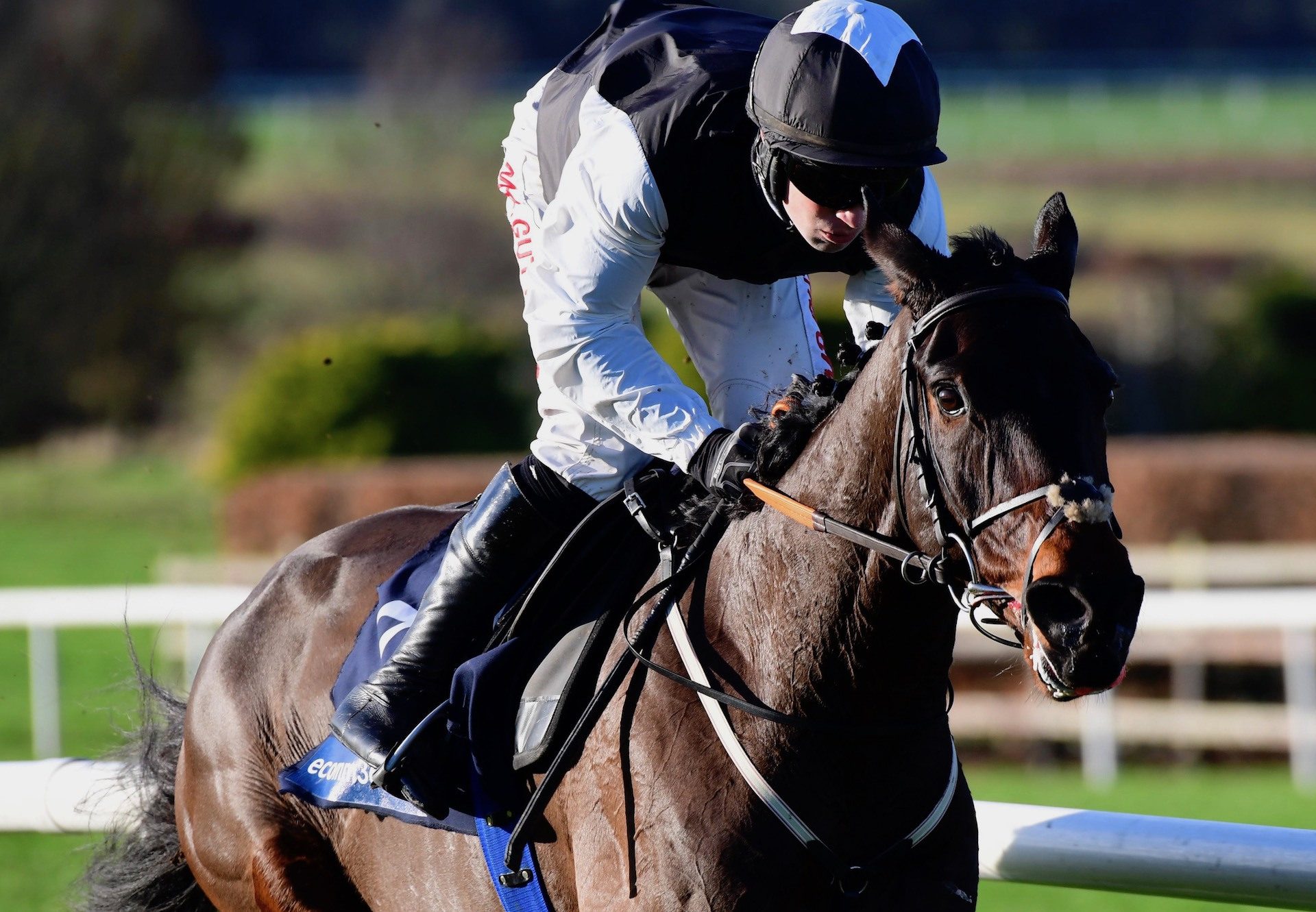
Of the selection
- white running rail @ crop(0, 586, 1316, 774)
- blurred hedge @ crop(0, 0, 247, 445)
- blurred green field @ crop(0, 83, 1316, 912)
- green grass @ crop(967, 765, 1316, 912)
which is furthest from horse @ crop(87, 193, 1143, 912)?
blurred hedge @ crop(0, 0, 247, 445)

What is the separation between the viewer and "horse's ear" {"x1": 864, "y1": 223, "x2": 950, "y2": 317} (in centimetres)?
231

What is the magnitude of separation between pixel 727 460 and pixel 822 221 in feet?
1.39

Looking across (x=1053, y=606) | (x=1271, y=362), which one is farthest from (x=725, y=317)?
(x=1271, y=362)

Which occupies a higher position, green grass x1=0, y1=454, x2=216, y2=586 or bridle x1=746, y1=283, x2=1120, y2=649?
bridle x1=746, y1=283, x2=1120, y2=649

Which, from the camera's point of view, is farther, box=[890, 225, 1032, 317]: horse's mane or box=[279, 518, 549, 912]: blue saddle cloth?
box=[279, 518, 549, 912]: blue saddle cloth

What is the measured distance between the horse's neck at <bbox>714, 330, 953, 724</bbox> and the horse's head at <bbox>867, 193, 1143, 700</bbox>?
0.11 metres

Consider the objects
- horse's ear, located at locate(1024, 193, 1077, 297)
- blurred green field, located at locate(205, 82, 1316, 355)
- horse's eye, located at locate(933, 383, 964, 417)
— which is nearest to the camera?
horse's eye, located at locate(933, 383, 964, 417)

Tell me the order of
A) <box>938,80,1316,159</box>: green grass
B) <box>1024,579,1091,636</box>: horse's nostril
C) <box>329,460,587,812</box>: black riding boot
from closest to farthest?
<box>1024,579,1091,636</box>: horse's nostril < <box>329,460,587,812</box>: black riding boot < <box>938,80,1316,159</box>: green grass

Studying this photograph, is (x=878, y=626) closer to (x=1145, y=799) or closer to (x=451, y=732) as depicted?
(x=451, y=732)

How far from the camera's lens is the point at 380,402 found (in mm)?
15344

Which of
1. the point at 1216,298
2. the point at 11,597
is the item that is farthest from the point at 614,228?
the point at 1216,298

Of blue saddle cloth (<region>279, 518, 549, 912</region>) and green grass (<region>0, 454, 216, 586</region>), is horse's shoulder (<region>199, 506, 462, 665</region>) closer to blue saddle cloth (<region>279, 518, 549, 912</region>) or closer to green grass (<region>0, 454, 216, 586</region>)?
blue saddle cloth (<region>279, 518, 549, 912</region>)

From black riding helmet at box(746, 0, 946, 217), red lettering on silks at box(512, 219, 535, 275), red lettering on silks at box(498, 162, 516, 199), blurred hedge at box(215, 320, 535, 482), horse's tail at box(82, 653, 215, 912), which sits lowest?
blurred hedge at box(215, 320, 535, 482)

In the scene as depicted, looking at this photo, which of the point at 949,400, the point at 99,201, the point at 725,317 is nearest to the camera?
the point at 949,400
